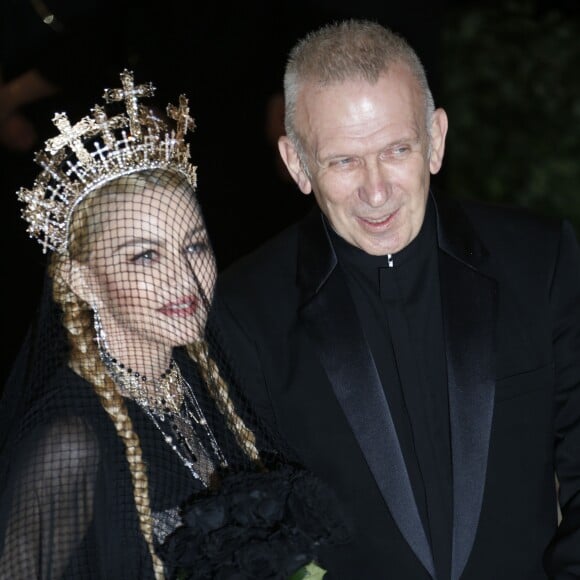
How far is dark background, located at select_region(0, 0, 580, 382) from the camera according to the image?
4652mm

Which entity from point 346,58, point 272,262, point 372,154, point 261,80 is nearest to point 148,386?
point 272,262

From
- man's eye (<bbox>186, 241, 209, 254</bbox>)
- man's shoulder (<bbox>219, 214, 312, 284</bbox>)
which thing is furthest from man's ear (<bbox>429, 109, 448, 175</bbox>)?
man's eye (<bbox>186, 241, 209, 254</bbox>)

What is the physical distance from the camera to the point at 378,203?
2.51m

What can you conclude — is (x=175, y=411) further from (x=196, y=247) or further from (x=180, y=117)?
(x=180, y=117)

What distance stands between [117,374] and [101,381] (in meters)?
0.07

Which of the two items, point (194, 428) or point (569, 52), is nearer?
point (194, 428)

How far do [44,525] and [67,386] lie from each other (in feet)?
0.95

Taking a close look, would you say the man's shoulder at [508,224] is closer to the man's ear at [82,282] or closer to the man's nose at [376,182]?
the man's nose at [376,182]

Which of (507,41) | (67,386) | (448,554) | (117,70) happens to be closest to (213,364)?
(67,386)

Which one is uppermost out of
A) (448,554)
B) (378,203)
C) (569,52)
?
(569,52)

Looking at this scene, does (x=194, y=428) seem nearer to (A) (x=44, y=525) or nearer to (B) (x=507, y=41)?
(A) (x=44, y=525)

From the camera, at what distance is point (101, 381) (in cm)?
242

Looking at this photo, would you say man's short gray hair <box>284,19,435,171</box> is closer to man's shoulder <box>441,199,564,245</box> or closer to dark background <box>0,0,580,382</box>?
man's shoulder <box>441,199,564,245</box>

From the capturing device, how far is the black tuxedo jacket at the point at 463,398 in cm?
253
